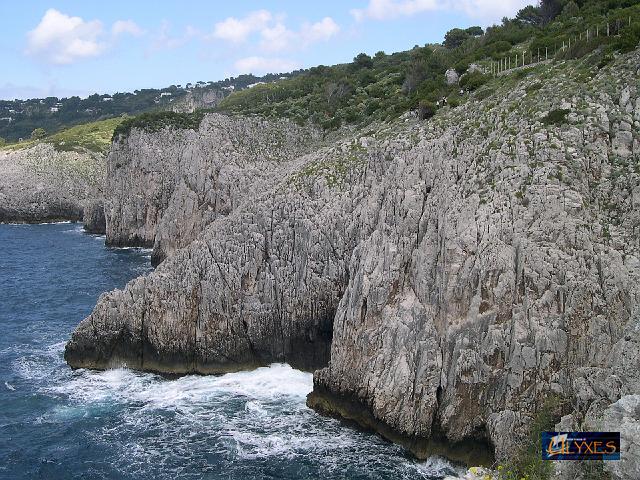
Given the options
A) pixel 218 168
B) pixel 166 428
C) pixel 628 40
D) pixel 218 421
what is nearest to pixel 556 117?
pixel 628 40

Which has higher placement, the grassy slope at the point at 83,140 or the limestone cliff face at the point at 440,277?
the grassy slope at the point at 83,140

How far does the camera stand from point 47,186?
5241 inches

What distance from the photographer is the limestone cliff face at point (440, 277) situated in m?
32.5

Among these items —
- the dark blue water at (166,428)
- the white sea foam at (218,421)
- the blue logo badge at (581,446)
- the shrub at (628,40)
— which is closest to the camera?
the blue logo badge at (581,446)

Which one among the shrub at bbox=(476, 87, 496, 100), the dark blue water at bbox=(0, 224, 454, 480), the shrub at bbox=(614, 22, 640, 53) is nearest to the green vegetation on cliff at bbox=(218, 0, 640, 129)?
the shrub at bbox=(614, 22, 640, 53)

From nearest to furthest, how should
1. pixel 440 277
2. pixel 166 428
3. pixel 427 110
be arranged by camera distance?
pixel 440 277
pixel 166 428
pixel 427 110

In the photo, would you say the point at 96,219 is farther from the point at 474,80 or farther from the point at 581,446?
the point at 581,446

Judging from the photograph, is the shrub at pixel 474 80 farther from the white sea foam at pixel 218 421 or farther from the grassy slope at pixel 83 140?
the grassy slope at pixel 83 140

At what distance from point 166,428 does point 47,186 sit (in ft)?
356

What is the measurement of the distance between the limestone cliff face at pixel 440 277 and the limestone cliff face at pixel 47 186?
276 feet

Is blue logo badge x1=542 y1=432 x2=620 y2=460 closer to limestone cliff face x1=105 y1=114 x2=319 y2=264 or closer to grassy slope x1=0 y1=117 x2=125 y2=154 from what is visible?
limestone cliff face x1=105 y1=114 x2=319 y2=264

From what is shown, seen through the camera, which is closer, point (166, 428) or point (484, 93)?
point (166, 428)

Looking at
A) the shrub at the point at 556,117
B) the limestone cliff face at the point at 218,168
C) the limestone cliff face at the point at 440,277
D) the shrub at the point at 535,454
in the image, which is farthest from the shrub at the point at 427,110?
the shrub at the point at 535,454

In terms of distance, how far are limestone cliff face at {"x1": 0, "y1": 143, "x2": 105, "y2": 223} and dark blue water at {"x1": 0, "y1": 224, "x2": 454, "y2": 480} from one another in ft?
261
